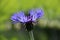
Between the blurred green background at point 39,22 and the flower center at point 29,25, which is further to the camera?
the blurred green background at point 39,22

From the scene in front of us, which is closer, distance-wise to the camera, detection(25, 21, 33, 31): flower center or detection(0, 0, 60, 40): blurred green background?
detection(25, 21, 33, 31): flower center

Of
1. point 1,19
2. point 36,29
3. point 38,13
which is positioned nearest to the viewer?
point 38,13

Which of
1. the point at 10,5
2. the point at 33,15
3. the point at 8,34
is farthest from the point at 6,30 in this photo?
the point at 33,15

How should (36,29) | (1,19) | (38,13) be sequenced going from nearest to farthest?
(38,13), (36,29), (1,19)

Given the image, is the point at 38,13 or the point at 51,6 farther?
the point at 51,6

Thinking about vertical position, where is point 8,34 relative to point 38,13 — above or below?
below

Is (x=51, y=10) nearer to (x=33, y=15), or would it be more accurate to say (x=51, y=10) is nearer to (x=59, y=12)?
(x=59, y=12)

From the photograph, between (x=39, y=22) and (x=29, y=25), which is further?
(x=39, y=22)
